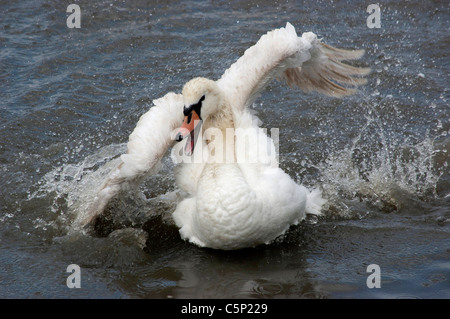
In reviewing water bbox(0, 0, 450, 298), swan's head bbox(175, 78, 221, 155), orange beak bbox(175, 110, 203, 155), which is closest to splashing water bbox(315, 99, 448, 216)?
water bbox(0, 0, 450, 298)

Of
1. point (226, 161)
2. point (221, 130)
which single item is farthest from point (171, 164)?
point (226, 161)

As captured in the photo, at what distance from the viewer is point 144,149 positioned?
5363mm

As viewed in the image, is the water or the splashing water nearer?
the water

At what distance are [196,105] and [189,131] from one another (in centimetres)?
38

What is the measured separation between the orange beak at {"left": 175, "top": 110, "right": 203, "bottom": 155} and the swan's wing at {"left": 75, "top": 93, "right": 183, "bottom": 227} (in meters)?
0.26

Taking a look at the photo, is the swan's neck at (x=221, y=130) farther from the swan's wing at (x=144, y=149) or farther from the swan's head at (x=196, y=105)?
the swan's wing at (x=144, y=149)

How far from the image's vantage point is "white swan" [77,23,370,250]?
17.0ft

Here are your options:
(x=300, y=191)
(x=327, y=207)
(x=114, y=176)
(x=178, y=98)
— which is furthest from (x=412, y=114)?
(x=114, y=176)

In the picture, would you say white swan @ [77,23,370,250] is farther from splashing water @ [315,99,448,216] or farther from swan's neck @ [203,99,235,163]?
splashing water @ [315,99,448,216]

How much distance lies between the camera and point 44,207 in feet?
21.6

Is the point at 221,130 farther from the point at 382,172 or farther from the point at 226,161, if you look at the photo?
the point at 382,172

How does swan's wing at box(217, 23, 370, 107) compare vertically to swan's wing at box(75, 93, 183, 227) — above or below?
above
